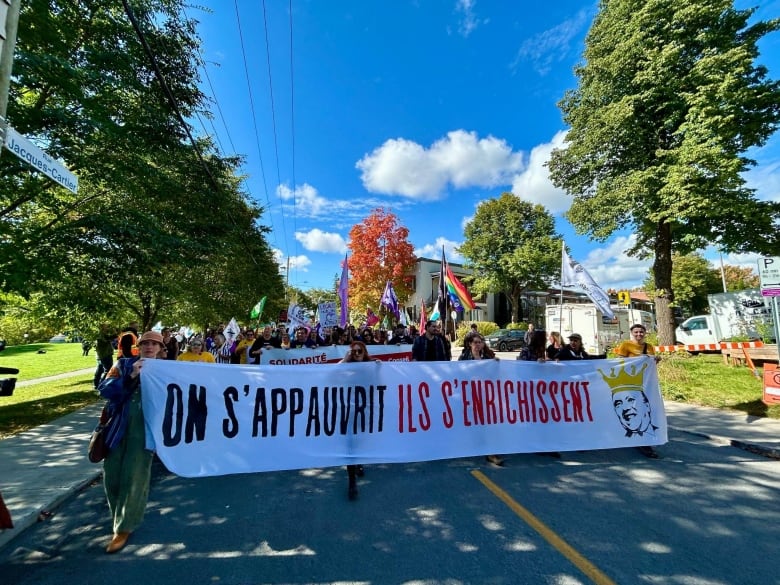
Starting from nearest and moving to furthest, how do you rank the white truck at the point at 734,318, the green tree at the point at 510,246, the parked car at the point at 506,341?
1. the white truck at the point at 734,318
2. the parked car at the point at 506,341
3. the green tree at the point at 510,246

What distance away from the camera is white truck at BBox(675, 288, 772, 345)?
632 inches

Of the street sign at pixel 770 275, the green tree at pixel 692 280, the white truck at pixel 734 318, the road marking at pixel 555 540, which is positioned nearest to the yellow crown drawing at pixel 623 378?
the road marking at pixel 555 540

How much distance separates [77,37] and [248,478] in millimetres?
8155

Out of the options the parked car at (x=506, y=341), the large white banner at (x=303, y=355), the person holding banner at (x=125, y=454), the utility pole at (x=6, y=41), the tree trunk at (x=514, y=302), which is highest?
the tree trunk at (x=514, y=302)

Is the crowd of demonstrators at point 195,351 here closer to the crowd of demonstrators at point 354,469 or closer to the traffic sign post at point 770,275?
the crowd of demonstrators at point 354,469

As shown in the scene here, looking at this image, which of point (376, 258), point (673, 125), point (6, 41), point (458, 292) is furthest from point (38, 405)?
point (376, 258)

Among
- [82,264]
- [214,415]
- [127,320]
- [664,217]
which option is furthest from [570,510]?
[127,320]

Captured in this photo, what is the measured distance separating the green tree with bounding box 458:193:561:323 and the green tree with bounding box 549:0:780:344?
20.1 metres

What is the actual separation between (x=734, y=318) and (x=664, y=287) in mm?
5700

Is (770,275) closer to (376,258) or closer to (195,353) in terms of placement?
(195,353)

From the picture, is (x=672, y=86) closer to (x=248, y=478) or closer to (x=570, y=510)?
(x=570, y=510)

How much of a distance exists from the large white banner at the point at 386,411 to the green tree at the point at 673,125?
10.9 metres

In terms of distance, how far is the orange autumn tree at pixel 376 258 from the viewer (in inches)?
1441

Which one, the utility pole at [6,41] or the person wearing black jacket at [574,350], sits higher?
the utility pole at [6,41]
